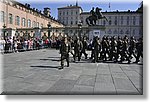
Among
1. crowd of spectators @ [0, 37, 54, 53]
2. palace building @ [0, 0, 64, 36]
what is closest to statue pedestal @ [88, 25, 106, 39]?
crowd of spectators @ [0, 37, 54, 53]

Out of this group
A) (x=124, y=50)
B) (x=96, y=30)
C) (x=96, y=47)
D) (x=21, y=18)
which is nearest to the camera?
(x=96, y=47)

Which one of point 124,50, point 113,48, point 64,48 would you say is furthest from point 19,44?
point 64,48

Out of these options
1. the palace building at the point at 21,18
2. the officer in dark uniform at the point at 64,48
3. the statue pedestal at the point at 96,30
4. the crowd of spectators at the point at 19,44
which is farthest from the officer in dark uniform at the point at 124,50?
the palace building at the point at 21,18

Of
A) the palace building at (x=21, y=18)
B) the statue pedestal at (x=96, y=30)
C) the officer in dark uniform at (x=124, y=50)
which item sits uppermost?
the palace building at (x=21, y=18)

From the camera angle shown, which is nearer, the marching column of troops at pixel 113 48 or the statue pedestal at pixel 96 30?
the marching column of troops at pixel 113 48

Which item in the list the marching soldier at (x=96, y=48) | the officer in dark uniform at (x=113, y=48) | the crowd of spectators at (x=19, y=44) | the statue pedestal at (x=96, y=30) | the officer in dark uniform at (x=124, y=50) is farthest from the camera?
the statue pedestal at (x=96, y=30)

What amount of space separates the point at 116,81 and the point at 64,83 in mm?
1555

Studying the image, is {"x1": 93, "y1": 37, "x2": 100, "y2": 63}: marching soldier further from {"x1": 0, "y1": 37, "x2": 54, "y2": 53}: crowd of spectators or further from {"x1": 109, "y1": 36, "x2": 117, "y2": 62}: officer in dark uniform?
{"x1": 0, "y1": 37, "x2": 54, "y2": 53}: crowd of spectators

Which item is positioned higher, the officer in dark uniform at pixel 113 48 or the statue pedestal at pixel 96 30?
the statue pedestal at pixel 96 30

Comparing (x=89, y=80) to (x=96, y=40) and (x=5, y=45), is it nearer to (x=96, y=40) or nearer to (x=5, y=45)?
(x=96, y=40)

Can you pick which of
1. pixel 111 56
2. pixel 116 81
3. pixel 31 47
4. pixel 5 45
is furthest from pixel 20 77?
pixel 31 47

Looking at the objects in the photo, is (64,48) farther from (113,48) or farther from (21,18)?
(21,18)

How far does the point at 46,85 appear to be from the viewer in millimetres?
5961

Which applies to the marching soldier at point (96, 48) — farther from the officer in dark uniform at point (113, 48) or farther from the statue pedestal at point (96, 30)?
the statue pedestal at point (96, 30)
